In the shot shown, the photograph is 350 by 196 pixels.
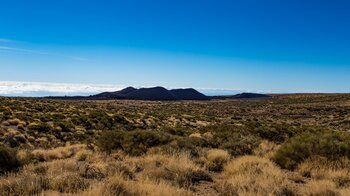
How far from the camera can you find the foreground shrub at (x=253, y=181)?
7.00 m

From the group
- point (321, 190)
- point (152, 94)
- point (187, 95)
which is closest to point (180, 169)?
point (321, 190)

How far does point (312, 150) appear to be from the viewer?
11055 mm

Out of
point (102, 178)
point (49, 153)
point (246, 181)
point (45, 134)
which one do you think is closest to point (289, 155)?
point (246, 181)

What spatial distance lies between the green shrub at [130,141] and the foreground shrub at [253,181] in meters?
4.81

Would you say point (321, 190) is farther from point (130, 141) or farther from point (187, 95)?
point (187, 95)

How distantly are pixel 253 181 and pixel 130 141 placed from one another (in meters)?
7.09

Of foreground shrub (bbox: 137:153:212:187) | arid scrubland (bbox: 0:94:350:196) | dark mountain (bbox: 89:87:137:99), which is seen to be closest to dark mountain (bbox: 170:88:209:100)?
dark mountain (bbox: 89:87:137:99)

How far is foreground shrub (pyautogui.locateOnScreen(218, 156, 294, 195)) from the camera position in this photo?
276 inches

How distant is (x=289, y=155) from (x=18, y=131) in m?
21.1

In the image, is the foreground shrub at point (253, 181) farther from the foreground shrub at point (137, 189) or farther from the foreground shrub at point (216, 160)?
the foreground shrub at point (137, 189)

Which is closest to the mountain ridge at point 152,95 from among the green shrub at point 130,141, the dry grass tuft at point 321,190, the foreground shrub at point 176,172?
the green shrub at point 130,141

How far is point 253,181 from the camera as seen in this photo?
7762 millimetres

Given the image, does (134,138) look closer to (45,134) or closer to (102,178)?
(102,178)

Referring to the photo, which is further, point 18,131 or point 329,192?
point 18,131
